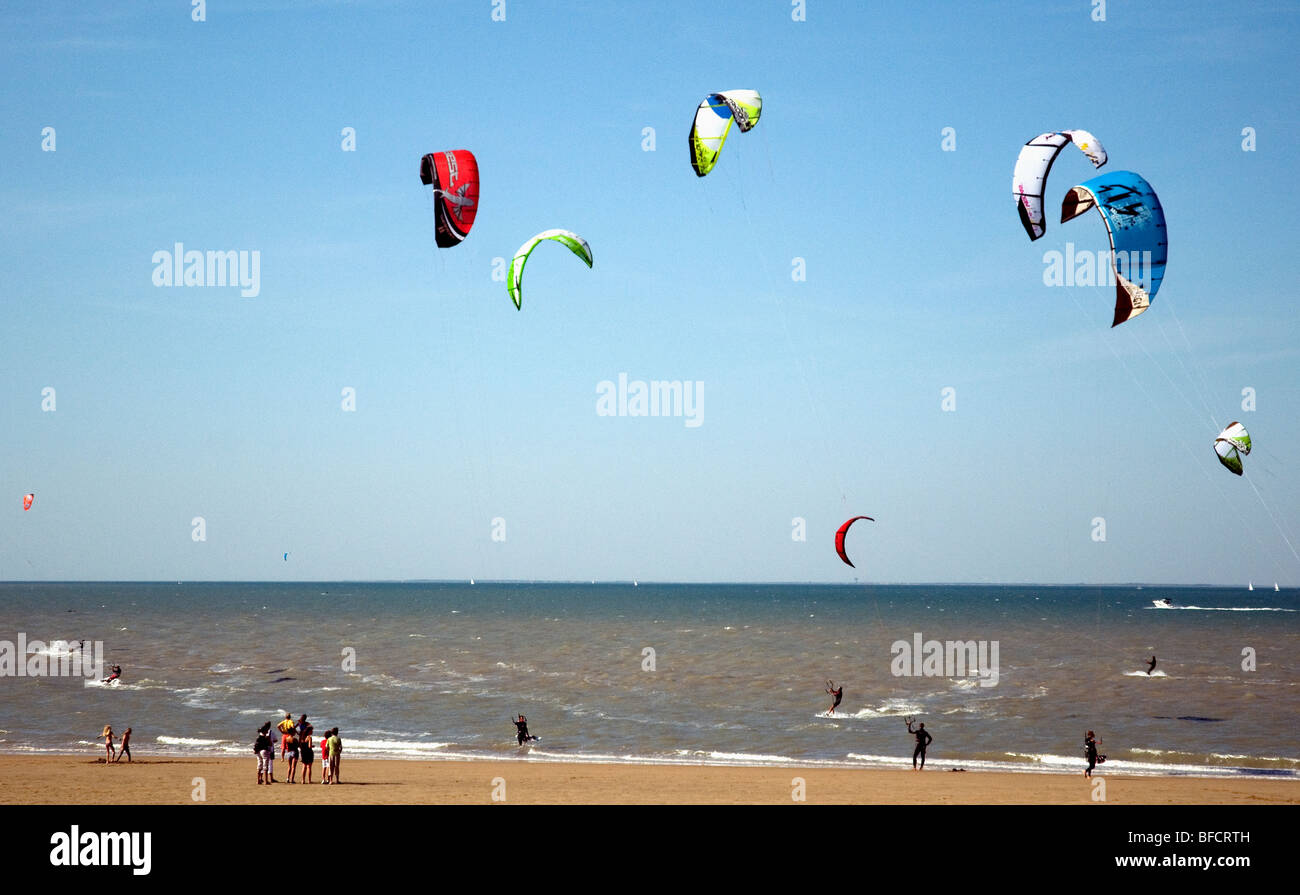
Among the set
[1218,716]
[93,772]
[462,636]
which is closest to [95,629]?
[462,636]

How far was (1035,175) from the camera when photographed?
63.6ft

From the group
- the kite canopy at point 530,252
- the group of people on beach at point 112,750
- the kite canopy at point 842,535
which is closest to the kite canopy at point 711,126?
the kite canopy at point 530,252

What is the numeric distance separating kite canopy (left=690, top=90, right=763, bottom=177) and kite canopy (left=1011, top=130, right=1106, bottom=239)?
5.28 meters

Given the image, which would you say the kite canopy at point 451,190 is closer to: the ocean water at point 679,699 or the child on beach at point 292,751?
the child on beach at point 292,751

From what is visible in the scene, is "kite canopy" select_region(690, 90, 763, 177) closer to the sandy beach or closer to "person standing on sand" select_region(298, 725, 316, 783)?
the sandy beach

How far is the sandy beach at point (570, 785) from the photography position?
17719 millimetres

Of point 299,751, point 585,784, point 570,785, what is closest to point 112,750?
point 299,751

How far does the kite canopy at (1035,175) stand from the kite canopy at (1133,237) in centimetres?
104

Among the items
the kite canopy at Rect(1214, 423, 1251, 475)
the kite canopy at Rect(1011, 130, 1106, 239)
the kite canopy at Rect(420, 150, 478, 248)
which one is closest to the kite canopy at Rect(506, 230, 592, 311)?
the kite canopy at Rect(420, 150, 478, 248)

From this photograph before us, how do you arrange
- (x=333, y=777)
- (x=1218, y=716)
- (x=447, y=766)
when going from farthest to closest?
1. (x=1218, y=716)
2. (x=447, y=766)
3. (x=333, y=777)

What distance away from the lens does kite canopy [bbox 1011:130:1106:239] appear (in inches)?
758
